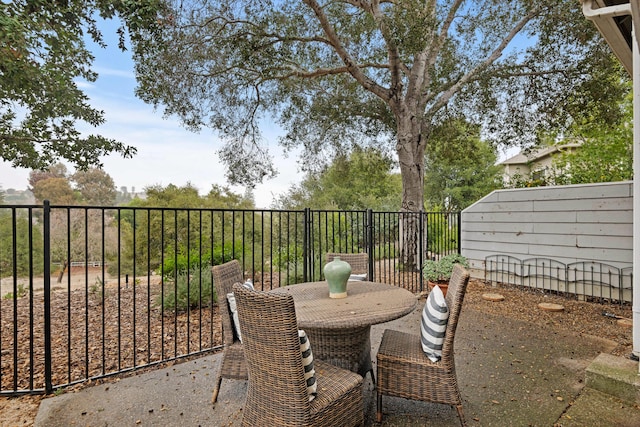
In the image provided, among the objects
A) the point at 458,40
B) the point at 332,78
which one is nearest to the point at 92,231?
the point at 332,78

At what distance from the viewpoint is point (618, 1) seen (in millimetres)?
2203

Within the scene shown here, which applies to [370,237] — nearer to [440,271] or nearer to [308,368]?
[440,271]

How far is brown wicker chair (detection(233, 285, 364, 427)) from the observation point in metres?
1.48

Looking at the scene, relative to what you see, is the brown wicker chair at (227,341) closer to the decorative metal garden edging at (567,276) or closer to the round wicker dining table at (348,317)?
the round wicker dining table at (348,317)

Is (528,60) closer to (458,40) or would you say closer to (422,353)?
(458,40)

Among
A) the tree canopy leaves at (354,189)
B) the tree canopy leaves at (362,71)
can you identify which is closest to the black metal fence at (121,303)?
the tree canopy leaves at (362,71)

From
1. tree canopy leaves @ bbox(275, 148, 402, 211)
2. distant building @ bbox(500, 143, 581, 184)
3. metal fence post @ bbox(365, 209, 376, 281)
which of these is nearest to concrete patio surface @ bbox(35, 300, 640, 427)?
metal fence post @ bbox(365, 209, 376, 281)

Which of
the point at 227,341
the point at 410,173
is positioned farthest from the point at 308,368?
the point at 410,173

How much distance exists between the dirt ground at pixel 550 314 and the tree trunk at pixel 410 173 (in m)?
1.33

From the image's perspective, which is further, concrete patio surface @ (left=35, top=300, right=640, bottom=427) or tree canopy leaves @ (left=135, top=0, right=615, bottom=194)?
tree canopy leaves @ (left=135, top=0, right=615, bottom=194)

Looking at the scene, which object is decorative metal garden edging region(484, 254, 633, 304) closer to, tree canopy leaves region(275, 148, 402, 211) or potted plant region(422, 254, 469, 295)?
potted plant region(422, 254, 469, 295)

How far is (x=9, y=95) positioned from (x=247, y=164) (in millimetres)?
3820

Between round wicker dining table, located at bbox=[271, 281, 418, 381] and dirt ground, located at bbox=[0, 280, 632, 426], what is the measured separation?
1691 mm

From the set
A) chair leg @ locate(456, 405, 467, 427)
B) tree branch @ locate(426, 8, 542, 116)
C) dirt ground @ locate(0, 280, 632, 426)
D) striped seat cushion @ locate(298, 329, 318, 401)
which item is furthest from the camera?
tree branch @ locate(426, 8, 542, 116)
